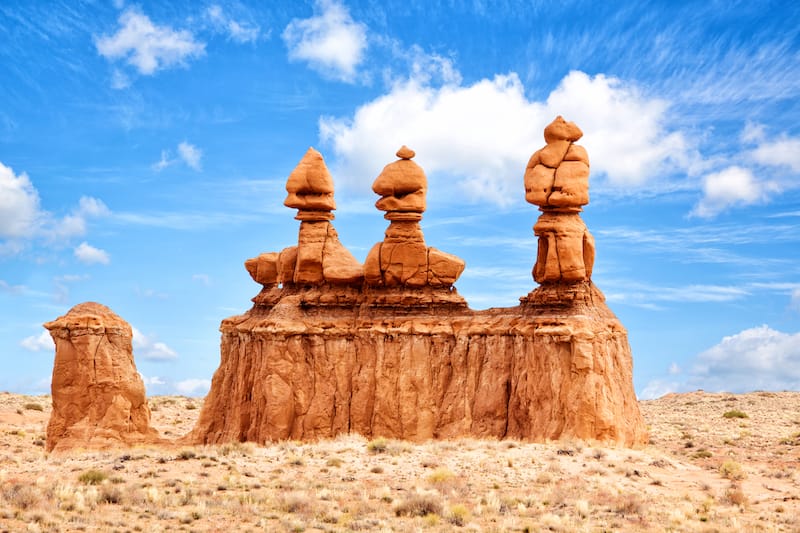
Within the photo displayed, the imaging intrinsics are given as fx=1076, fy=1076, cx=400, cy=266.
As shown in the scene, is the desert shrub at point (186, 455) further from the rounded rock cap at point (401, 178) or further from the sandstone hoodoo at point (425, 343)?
the rounded rock cap at point (401, 178)

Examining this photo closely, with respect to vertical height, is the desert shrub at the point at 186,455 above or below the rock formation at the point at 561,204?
below

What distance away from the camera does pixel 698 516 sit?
30.1 meters

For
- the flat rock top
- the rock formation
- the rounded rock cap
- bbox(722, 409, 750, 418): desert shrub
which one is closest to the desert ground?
the flat rock top

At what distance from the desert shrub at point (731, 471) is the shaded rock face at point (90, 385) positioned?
23843 mm

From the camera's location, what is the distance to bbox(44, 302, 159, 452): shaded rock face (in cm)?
4616

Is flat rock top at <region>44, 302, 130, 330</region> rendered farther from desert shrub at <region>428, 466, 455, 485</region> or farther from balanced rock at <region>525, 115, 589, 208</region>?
desert shrub at <region>428, 466, 455, 485</region>

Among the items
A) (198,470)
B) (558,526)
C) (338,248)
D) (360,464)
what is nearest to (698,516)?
(558,526)

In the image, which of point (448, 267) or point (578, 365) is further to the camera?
point (448, 267)

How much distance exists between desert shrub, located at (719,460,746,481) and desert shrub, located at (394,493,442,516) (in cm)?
1349

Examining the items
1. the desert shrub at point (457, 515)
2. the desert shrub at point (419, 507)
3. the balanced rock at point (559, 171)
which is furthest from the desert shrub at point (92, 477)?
the balanced rock at point (559, 171)

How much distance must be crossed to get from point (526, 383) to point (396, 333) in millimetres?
5842

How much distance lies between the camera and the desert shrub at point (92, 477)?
31016mm

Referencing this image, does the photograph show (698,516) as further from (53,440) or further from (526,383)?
(53,440)

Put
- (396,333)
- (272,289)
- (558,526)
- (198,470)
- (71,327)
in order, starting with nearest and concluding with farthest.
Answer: (558,526) < (198,470) < (396,333) < (71,327) < (272,289)
